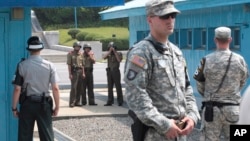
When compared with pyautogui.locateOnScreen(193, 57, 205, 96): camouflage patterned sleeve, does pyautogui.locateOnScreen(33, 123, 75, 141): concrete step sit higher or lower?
lower

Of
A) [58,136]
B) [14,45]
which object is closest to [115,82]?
[58,136]

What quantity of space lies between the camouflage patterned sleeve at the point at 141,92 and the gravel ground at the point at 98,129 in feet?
22.6

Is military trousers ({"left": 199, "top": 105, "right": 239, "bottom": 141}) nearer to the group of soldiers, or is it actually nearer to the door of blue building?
the door of blue building

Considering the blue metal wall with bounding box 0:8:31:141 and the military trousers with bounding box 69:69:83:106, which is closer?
the blue metal wall with bounding box 0:8:31:141

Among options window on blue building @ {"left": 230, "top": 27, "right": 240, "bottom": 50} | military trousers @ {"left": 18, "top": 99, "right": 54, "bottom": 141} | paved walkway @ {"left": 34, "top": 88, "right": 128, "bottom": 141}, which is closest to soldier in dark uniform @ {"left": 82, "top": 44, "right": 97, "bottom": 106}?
paved walkway @ {"left": 34, "top": 88, "right": 128, "bottom": 141}

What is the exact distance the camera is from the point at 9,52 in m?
9.58

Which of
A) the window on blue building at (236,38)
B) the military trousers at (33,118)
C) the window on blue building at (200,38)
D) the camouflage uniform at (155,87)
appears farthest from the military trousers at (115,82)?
the camouflage uniform at (155,87)

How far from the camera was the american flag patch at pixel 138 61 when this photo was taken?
5105mm

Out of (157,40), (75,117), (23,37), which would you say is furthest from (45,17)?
(157,40)

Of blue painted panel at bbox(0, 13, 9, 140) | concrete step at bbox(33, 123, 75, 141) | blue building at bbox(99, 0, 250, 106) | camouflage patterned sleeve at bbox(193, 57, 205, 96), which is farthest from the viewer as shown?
blue building at bbox(99, 0, 250, 106)

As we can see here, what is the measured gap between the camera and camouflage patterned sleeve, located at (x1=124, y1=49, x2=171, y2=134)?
5.04 metres

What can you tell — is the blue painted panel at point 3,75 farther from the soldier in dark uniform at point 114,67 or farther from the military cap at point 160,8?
the soldier in dark uniform at point 114,67

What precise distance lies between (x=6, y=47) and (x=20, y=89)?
1.08 meters

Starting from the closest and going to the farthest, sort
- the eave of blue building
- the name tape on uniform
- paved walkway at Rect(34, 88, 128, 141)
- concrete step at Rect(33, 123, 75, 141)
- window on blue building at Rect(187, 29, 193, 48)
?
the name tape on uniform → concrete step at Rect(33, 123, 75, 141) → the eave of blue building → paved walkway at Rect(34, 88, 128, 141) → window on blue building at Rect(187, 29, 193, 48)
